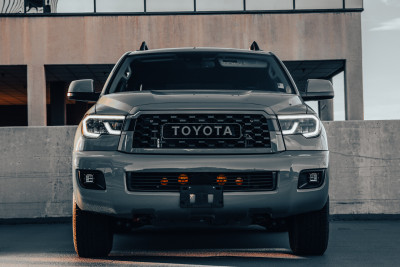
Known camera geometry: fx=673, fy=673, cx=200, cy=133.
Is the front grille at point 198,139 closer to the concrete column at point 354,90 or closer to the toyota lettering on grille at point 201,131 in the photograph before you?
the toyota lettering on grille at point 201,131

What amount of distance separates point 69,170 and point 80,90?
3.49 m

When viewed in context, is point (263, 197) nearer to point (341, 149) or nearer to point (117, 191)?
point (117, 191)

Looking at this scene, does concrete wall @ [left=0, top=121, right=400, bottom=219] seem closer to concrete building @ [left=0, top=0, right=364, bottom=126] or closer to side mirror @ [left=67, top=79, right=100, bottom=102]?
side mirror @ [left=67, top=79, right=100, bottom=102]

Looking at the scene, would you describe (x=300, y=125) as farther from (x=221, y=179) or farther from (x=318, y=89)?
(x=318, y=89)

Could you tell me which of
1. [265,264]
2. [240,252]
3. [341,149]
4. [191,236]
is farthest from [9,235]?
[341,149]

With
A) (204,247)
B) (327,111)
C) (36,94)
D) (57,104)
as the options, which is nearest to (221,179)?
(204,247)

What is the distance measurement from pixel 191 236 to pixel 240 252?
5.00 feet

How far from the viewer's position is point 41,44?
25.8 metres

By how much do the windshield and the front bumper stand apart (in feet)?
4.37

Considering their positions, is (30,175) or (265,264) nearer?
(265,264)

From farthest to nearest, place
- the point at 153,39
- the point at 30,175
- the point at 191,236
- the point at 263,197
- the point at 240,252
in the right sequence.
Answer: the point at 153,39 < the point at 30,175 < the point at 191,236 < the point at 240,252 < the point at 263,197

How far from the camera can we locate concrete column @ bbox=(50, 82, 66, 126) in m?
32.5

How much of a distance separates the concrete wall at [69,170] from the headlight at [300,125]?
13.8ft

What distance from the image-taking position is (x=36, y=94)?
26.1 m
